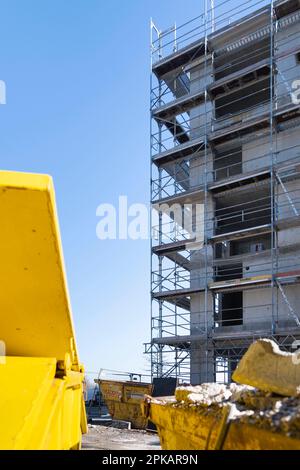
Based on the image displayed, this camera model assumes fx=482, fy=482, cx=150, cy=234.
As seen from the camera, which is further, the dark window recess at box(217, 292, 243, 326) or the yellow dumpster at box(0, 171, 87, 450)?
the dark window recess at box(217, 292, 243, 326)

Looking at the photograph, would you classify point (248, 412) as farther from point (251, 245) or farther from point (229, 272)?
point (251, 245)

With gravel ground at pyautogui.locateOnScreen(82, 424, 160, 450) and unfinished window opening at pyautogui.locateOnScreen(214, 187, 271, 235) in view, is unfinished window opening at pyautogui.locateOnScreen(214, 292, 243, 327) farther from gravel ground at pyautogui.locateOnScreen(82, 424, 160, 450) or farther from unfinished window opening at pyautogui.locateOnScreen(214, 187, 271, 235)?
gravel ground at pyautogui.locateOnScreen(82, 424, 160, 450)

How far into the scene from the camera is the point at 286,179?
63.0 ft

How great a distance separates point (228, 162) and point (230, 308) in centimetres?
698

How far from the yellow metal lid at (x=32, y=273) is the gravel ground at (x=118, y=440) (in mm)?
5762

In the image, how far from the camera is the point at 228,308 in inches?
866

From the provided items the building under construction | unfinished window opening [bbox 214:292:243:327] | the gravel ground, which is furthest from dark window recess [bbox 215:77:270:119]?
the gravel ground

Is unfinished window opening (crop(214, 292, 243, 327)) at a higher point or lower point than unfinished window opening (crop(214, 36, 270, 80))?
lower

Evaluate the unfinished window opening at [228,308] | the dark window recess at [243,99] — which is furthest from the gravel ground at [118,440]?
the dark window recess at [243,99]

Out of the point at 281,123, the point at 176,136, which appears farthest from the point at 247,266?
the point at 176,136

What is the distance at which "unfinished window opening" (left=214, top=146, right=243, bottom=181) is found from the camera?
22.3m

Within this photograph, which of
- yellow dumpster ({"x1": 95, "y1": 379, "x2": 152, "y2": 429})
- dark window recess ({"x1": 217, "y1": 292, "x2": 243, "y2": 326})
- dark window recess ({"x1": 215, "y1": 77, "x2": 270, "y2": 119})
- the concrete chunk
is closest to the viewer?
the concrete chunk

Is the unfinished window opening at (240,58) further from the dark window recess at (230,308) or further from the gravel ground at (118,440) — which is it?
the gravel ground at (118,440)

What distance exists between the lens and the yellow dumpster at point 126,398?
45.5 ft
